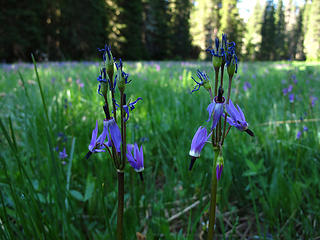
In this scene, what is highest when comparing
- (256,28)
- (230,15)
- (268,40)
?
(256,28)

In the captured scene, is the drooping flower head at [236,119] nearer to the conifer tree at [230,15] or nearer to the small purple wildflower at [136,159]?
the small purple wildflower at [136,159]

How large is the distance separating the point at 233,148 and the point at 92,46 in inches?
997

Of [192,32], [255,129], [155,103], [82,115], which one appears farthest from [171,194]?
[192,32]

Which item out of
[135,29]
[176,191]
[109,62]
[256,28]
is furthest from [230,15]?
[109,62]

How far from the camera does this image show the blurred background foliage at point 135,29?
18562 mm

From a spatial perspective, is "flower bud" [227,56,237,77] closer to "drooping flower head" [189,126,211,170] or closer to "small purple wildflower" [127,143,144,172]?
"drooping flower head" [189,126,211,170]

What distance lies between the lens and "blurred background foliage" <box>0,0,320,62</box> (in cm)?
1856

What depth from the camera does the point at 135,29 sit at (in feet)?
103

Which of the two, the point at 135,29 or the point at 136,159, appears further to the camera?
the point at 135,29

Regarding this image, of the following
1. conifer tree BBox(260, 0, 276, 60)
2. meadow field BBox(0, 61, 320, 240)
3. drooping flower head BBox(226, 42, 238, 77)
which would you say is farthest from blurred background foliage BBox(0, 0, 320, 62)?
drooping flower head BBox(226, 42, 238, 77)

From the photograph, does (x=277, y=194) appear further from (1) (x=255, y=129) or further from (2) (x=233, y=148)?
(1) (x=255, y=129)

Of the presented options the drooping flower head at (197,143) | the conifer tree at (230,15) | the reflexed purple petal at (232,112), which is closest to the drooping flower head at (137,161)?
the drooping flower head at (197,143)

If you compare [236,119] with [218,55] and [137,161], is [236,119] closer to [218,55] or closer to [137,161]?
[218,55]

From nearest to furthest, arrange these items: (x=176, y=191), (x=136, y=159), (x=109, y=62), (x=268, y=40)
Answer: (x=109, y=62), (x=136, y=159), (x=176, y=191), (x=268, y=40)
